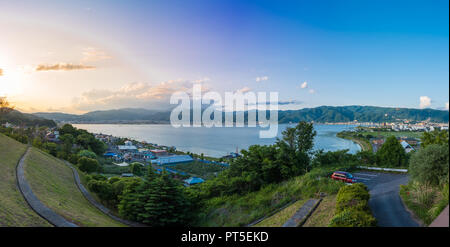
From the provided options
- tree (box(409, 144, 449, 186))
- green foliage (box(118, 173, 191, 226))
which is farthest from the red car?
green foliage (box(118, 173, 191, 226))

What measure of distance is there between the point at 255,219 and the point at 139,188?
310 centimetres

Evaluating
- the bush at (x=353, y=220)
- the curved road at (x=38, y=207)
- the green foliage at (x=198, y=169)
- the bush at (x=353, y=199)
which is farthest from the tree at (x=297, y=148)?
the green foliage at (x=198, y=169)

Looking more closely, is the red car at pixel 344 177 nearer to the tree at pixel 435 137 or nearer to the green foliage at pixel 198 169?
the tree at pixel 435 137

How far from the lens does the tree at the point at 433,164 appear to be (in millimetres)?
2533

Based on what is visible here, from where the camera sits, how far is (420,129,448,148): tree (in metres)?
2.59

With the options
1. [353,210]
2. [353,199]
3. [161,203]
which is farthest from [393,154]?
[161,203]

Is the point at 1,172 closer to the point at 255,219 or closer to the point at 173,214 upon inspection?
the point at 173,214

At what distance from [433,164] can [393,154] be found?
663 centimetres

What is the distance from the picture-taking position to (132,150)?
36250 millimetres

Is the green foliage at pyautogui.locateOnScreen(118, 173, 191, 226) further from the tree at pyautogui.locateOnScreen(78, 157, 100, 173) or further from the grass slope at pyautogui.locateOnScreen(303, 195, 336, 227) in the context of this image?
the tree at pyautogui.locateOnScreen(78, 157, 100, 173)

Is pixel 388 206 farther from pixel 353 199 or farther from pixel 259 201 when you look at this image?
pixel 259 201

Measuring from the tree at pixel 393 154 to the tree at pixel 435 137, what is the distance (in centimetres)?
532

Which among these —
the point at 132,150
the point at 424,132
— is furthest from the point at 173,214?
the point at 132,150

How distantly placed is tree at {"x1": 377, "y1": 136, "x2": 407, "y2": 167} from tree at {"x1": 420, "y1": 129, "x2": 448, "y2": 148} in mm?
5322
